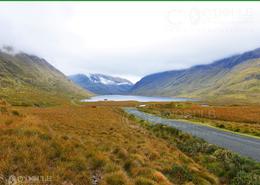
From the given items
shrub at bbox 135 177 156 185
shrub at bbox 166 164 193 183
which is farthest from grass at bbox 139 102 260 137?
shrub at bbox 135 177 156 185

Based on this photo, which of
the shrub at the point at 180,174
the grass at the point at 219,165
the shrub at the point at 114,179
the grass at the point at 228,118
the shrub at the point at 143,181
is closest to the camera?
the shrub at the point at 114,179

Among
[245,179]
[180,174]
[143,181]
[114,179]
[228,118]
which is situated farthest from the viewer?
[228,118]

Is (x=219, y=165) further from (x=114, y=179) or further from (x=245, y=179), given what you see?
(x=114, y=179)

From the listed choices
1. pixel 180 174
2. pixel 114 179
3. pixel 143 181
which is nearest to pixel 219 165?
pixel 180 174

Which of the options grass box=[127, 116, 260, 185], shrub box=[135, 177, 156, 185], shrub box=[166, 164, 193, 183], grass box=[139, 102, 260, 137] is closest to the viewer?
shrub box=[135, 177, 156, 185]

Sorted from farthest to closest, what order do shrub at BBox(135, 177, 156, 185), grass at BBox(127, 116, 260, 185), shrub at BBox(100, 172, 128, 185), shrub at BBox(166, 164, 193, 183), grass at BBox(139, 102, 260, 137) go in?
grass at BBox(139, 102, 260, 137) < grass at BBox(127, 116, 260, 185) < shrub at BBox(166, 164, 193, 183) < shrub at BBox(135, 177, 156, 185) < shrub at BBox(100, 172, 128, 185)

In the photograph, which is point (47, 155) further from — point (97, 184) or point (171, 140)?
point (171, 140)

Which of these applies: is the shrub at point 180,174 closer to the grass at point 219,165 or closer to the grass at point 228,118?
the grass at point 219,165

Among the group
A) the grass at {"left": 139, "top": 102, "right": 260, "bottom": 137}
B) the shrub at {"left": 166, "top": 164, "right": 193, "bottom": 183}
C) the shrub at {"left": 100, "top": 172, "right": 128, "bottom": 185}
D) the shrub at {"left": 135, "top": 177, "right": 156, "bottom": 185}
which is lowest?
the grass at {"left": 139, "top": 102, "right": 260, "bottom": 137}

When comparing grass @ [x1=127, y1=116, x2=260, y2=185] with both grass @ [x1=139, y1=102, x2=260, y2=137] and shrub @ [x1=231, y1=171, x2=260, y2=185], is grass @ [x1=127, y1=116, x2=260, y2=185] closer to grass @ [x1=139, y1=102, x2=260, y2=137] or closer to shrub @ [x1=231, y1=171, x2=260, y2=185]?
shrub @ [x1=231, y1=171, x2=260, y2=185]

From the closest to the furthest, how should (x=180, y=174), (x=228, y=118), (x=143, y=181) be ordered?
(x=143, y=181) < (x=180, y=174) < (x=228, y=118)

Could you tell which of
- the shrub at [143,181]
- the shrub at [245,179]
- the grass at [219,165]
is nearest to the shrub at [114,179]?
the shrub at [143,181]

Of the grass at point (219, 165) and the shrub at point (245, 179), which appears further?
→ the grass at point (219, 165)
